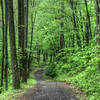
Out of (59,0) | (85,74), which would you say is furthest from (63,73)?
(85,74)

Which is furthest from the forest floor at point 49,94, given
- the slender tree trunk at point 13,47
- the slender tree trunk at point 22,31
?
the slender tree trunk at point 22,31

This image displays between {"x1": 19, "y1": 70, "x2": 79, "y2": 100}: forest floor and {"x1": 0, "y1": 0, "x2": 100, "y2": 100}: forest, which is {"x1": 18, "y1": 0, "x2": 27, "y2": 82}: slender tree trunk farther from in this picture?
{"x1": 19, "y1": 70, "x2": 79, "y2": 100}: forest floor

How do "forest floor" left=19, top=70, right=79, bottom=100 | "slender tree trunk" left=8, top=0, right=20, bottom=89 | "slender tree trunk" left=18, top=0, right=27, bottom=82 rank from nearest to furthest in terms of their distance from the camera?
1. "forest floor" left=19, top=70, right=79, bottom=100
2. "slender tree trunk" left=8, top=0, right=20, bottom=89
3. "slender tree trunk" left=18, top=0, right=27, bottom=82

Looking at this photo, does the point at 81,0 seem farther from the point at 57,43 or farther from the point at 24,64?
the point at 57,43

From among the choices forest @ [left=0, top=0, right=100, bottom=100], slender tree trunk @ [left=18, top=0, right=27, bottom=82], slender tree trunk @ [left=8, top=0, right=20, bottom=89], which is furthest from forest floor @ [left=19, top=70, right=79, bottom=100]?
slender tree trunk @ [left=18, top=0, right=27, bottom=82]

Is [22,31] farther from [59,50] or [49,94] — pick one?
[49,94]

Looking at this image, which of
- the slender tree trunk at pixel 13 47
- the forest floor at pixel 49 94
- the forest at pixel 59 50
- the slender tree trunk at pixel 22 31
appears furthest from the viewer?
the slender tree trunk at pixel 22 31

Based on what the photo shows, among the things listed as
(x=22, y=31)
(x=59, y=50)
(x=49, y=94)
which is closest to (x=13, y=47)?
(x=22, y=31)

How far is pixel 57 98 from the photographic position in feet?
21.3

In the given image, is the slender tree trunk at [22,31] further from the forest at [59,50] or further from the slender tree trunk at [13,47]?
the slender tree trunk at [13,47]

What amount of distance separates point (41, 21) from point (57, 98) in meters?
14.6

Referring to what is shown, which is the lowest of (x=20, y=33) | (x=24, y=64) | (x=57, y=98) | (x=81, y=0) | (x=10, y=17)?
(x=57, y=98)

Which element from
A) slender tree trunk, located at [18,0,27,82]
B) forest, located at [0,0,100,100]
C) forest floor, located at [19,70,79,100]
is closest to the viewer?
forest floor, located at [19,70,79,100]

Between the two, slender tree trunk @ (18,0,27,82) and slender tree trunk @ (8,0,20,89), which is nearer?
slender tree trunk @ (8,0,20,89)
